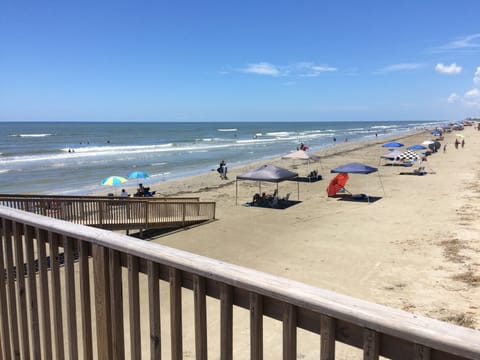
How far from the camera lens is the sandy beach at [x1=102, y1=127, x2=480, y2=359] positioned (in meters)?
7.45

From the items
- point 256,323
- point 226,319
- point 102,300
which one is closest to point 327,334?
point 256,323

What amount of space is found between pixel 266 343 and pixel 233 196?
13.8 meters

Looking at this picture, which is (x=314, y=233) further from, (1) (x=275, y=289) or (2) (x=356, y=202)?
(1) (x=275, y=289)

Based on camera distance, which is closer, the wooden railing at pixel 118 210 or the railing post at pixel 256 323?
the railing post at pixel 256 323

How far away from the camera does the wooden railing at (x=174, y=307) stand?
47.9 inches

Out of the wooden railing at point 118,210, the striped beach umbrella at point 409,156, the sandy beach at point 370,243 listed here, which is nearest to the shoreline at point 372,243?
the sandy beach at point 370,243

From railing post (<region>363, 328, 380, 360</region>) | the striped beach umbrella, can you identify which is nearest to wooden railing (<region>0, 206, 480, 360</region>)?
railing post (<region>363, 328, 380, 360</region>)

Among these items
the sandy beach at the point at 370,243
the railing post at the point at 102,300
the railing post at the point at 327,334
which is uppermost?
the railing post at the point at 327,334

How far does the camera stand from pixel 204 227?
42.5ft

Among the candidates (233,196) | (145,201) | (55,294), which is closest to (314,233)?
(145,201)

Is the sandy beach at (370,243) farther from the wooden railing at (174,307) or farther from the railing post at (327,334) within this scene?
the railing post at (327,334)

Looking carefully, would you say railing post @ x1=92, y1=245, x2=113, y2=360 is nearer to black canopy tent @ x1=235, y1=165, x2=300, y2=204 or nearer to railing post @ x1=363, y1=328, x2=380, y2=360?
railing post @ x1=363, y1=328, x2=380, y2=360

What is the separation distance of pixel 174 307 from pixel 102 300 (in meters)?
0.52

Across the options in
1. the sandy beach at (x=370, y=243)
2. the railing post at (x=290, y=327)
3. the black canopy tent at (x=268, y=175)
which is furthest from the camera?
the black canopy tent at (x=268, y=175)
